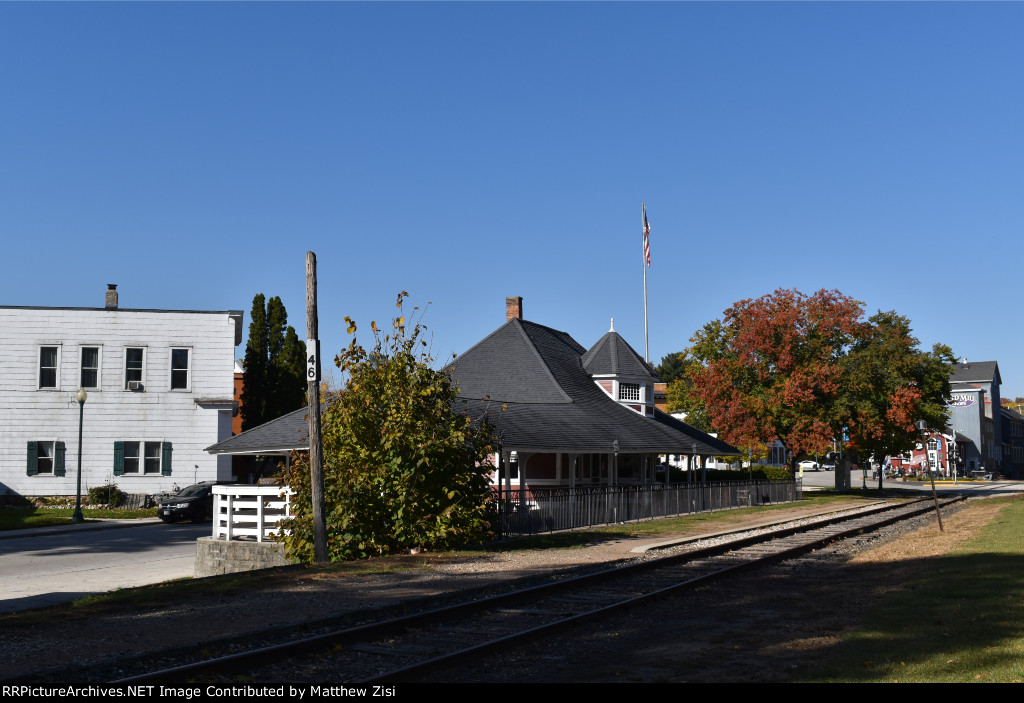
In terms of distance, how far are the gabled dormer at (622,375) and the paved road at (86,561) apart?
20190mm

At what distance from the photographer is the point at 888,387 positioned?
2194 inches

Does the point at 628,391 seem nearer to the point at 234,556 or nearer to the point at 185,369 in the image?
the point at 185,369

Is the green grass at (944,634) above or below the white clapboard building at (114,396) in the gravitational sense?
below

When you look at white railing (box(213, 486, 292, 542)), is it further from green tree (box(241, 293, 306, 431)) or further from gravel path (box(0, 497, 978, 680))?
green tree (box(241, 293, 306, 431))

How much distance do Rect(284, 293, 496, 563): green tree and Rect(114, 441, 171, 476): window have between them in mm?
24162

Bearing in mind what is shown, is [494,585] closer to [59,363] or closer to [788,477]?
[59,363]

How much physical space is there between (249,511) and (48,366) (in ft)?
77.3

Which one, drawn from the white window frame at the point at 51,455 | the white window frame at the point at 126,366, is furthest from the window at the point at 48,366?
the white window frame at the point at 126,366

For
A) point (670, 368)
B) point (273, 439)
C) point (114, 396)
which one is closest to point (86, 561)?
point (273, 439)

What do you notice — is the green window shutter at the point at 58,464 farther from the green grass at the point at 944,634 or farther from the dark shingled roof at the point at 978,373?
the dark shingled roof at the point at 978,373

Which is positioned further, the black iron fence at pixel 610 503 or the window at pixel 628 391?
the window at pixel 628 391

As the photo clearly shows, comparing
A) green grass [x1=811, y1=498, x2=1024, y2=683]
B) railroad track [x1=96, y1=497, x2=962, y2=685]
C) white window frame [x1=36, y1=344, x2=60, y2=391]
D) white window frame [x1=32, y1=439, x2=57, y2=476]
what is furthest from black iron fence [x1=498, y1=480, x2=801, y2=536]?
white window frame [x1=36, y1=344, x2=60, y2=391]

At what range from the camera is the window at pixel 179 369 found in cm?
4262

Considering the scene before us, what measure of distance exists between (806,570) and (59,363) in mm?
35159
